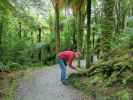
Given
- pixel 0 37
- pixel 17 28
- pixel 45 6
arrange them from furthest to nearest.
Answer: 1. pixel 45 6
2. pixel 17 28
3. pixel 0 37

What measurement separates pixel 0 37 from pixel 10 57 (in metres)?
2.59

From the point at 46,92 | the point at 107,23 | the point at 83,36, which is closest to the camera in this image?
the point at 46,92

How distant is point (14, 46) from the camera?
23.8 m

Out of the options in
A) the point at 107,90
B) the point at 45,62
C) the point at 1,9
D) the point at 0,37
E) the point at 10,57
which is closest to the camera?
the point at 107,90

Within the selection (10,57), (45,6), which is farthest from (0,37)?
(45,6)

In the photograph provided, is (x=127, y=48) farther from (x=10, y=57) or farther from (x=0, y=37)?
(x=10, y=57)

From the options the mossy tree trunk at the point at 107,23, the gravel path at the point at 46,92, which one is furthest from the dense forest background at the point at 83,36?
the gravel path at the point at 46,92

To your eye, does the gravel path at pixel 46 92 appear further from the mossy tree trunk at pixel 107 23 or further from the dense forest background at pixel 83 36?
the mossy tree trunk at pixel 107 23

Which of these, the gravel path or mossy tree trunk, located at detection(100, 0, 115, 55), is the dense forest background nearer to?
mossy tree trunk, located at detection(100, 0, 115, 55)

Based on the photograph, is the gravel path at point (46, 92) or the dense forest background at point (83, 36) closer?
the gravel path at point (46, 92)

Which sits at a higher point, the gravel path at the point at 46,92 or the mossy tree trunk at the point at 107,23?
the mossy tree trunk at the point at 107,23

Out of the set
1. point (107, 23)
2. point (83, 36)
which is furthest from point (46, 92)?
point (83, 36)

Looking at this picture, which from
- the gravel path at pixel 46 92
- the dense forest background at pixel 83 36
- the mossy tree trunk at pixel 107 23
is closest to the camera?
the gravel path at pixel 46 92

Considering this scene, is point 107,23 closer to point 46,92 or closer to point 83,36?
point 46,92
